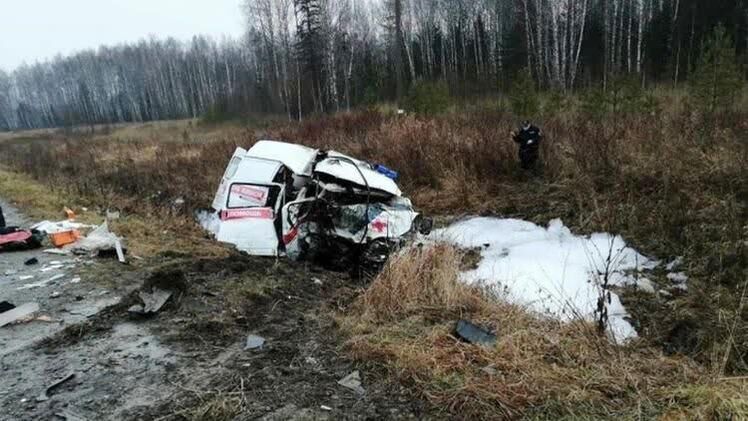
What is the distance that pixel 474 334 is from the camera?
3803 mm

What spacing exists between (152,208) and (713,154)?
1122cm

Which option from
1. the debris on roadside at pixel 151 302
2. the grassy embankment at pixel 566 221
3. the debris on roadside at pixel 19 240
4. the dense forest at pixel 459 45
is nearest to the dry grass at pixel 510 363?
the grassy embankment at pixel 566 221

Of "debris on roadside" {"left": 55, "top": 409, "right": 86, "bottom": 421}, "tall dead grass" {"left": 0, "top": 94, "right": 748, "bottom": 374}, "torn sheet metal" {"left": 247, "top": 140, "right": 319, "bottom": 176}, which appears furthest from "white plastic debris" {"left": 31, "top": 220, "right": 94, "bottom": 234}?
"debris on roadside" {"left": 55, "top": 409, "right": 86, "bottom": 421}

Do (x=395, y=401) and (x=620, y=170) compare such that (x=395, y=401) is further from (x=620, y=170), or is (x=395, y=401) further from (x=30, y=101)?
(x=30, y=101)

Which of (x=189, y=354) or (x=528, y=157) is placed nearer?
(x=189, y=354)

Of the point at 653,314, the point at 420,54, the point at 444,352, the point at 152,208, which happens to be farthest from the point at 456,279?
the point at 420,54

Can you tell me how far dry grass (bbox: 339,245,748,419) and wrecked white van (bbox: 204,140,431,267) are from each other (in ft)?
6.59

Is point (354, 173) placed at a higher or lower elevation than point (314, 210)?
higher

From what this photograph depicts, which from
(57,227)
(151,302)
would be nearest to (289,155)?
(151,302)

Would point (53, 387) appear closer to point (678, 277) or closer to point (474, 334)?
point (474, 334)

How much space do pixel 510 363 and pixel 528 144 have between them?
7474 millimetres

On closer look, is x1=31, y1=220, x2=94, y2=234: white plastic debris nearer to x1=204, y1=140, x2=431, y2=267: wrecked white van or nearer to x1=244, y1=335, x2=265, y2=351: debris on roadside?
x1=204, y1=140, x2=431, y2=267: wrecked white van

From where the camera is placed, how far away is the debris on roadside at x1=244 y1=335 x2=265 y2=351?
4.03 meters

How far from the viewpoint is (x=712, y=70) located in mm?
11969
